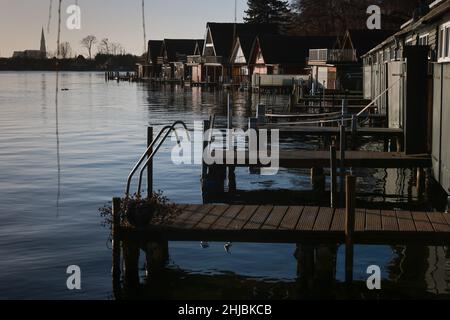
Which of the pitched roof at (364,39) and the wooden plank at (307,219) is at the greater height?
the pitched roof at (364,39)

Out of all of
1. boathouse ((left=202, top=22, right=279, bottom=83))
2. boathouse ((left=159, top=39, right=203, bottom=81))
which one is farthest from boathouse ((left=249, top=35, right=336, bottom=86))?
boathouse ((left=159, top=39, right=203, bottom=81))

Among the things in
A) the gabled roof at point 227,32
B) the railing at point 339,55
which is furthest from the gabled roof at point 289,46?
the railing at point 339,55

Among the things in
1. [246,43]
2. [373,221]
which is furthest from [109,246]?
[246,43]

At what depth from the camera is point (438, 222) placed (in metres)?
13.5

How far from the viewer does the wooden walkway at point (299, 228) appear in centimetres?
1277

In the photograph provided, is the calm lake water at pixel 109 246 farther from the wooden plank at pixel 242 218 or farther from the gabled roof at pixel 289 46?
the gabled roof at pixel 289 46

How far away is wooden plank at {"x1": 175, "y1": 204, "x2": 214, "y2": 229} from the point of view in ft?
43.5

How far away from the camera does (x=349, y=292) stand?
12914 mm

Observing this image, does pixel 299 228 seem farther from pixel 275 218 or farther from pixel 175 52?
pixel 175 52

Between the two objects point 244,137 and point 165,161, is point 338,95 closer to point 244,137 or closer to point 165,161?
point 244,137

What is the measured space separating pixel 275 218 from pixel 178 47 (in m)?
134

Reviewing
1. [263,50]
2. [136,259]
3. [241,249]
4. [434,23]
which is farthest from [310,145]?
[263,50]
